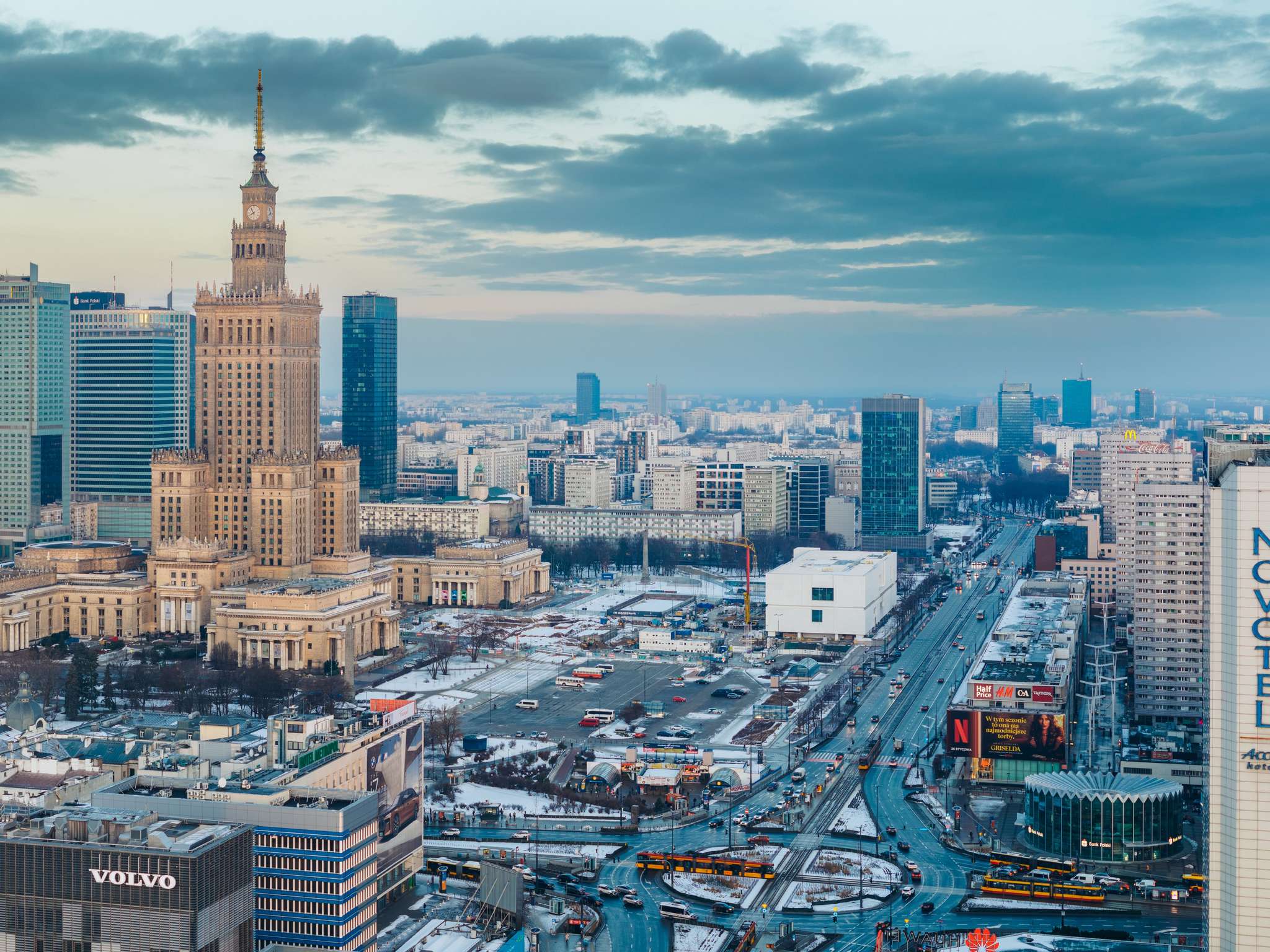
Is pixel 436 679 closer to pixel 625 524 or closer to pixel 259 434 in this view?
pixel 259 434

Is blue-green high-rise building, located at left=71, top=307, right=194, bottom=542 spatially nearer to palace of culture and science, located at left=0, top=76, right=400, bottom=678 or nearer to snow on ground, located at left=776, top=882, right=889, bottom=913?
palace of culture and science, located at left=0, top=76, right=400, bottom=678

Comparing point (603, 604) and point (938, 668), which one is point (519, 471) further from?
point (938, 668)

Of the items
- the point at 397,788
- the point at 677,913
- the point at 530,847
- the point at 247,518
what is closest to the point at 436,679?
the point at 247,518

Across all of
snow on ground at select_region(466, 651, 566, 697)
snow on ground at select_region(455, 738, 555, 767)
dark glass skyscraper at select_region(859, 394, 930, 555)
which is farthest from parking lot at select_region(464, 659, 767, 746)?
dark glass skyscraper at select_region(859, 394, 930, 555)

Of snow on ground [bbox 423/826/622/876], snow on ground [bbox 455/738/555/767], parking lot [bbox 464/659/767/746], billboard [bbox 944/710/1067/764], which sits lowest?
snow on ground [bbox 423/826/622/876]

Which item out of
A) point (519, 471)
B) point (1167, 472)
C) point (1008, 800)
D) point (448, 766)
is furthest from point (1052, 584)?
point (519, 471)
